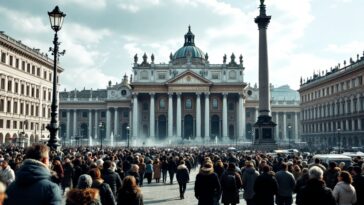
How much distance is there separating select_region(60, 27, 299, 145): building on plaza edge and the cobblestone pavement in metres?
57.1

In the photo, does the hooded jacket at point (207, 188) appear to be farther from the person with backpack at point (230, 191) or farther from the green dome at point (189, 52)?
the green dome at point (189, 52)

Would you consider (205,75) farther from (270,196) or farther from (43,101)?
(270,196)

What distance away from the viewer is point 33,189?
4.60 meters

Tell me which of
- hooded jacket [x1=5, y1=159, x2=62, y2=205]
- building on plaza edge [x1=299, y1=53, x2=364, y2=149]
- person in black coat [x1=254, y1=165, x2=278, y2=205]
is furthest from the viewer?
building on plaza edge [x1=299, y1=53, x2=364, y2=149]

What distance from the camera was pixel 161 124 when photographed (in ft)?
289

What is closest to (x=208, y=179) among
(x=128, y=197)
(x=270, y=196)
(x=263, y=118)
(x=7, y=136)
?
(x=270, y=196)

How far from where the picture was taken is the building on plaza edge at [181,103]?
3275 inches

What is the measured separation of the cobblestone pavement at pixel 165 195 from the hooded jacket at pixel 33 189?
10.6m

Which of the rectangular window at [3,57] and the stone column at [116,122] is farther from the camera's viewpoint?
the stone column at [116,122]

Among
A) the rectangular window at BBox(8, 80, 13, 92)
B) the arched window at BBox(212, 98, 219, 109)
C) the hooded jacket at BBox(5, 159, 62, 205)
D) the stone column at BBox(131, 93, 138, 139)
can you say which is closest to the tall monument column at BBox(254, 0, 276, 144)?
the rectangular window at BBox(8, 80, 13, 92)

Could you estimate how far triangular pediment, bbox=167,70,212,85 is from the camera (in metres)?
83.0

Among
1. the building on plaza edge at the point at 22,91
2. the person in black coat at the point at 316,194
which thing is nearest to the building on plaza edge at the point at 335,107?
the building on plaza edge at the point at 22,91

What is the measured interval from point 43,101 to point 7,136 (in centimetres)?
1403

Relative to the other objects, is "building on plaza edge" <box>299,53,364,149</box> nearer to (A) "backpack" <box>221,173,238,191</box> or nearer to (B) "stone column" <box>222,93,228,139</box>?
(B) "stone column" <box>222,93,228,139</box>
